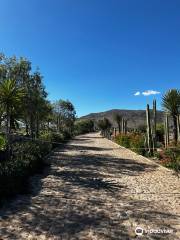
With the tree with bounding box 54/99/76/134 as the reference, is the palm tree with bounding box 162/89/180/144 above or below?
below

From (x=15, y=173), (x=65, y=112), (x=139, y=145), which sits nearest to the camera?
(x=15, y=173)

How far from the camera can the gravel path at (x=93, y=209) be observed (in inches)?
260

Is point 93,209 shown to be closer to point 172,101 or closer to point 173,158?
point 173,158

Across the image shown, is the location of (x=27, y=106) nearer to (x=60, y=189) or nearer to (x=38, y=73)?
(x=38, y=73)

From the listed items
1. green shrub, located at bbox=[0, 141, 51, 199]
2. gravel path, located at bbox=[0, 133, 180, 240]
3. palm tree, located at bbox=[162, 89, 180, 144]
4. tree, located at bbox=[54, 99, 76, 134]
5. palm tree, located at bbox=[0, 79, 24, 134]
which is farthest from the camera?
tree, located at bbox=[54, 99, 76, 134]

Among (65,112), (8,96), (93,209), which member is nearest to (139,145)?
(8,96)

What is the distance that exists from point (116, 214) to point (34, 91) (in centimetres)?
1918

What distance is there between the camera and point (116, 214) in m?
7.84

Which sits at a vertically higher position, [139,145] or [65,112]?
[65,112]

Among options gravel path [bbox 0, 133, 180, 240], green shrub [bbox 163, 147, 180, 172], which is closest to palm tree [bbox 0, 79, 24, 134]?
gravel path [bbox 0, 133, 180, 240]

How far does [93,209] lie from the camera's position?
8258mm

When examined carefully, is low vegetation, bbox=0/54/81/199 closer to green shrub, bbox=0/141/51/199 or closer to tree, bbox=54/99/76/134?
green shrub, bbox=0/141/51/199

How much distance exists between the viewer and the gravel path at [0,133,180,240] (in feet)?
21.7

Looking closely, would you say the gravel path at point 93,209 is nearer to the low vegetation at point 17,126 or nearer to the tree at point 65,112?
the low vegetation at point 17,126
